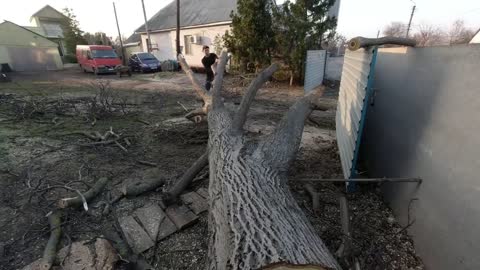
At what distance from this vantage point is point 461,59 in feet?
5.63

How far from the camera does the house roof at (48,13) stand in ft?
96.0

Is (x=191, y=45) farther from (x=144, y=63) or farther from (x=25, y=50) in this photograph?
(x=25, y=50)

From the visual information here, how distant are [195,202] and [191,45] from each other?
55.7 ft

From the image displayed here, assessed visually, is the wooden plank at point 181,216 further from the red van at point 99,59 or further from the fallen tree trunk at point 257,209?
the red van at point 99,59

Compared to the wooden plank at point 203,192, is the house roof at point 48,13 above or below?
above

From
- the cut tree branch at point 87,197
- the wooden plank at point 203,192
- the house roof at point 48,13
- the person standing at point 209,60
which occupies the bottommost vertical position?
the wooden plank at point 203,192

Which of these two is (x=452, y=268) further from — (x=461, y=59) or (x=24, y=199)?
(x=24, y=199)

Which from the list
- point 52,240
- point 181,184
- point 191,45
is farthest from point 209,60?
point 191,45

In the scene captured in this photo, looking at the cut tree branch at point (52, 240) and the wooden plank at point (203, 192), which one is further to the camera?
the wooden plank at point (203, 192)

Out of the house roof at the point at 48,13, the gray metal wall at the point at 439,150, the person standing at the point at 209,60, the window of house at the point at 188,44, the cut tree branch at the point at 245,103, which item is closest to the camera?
the gray metal wall at the point at 439,150

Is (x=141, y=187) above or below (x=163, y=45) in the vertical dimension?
below

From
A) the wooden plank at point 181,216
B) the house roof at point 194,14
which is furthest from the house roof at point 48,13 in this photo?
the wooden plank at point 181,216

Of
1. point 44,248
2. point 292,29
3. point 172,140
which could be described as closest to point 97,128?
point 172,140

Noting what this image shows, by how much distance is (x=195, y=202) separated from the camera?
9.18ft
